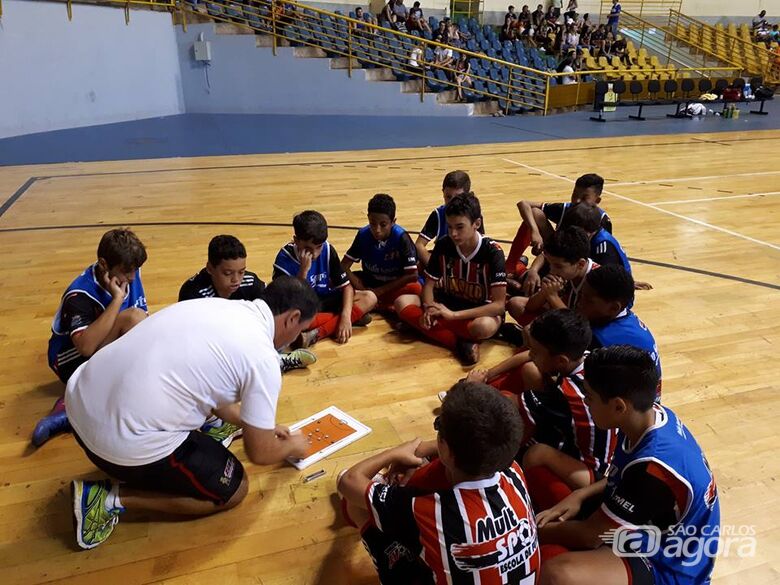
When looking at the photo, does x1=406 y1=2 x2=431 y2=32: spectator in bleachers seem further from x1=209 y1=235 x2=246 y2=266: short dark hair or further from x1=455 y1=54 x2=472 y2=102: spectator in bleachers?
x1=209 y1=235 x2=246 y2=266: short dark hair

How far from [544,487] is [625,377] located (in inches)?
Result: 26.0

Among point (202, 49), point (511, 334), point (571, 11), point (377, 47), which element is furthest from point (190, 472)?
point (571, 11)

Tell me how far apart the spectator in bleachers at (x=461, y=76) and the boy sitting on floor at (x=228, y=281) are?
12073mm

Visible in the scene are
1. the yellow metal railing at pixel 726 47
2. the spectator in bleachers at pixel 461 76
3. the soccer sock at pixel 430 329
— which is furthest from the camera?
the yellow metal railing at pixel 726 47

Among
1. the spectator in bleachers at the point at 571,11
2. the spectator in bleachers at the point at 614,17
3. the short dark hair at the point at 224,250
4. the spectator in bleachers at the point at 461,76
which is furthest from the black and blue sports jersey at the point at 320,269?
the spectator in bleachers at the point at 614,17

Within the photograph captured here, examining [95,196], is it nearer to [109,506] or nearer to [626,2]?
[109,506]

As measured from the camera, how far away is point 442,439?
1487 mm

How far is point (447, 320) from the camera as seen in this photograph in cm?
347

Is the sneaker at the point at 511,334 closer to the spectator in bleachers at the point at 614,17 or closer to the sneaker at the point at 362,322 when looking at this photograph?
the sneaker at the point at 362,322

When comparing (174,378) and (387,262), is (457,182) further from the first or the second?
(174,378)

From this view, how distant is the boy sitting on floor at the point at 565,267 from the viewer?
112 inches

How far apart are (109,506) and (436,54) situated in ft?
46.3

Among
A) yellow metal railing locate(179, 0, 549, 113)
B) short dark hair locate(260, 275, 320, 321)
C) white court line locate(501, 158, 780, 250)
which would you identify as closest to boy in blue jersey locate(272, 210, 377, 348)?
short dark hair locate(260, 275, 320, 321)

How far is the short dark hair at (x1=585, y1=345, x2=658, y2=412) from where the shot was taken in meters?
1.64
